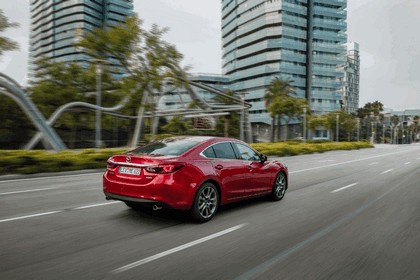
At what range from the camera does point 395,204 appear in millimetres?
8219

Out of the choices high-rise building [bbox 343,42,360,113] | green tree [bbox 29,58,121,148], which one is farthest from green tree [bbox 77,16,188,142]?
high-rise building [bbox 343,42,360,113]

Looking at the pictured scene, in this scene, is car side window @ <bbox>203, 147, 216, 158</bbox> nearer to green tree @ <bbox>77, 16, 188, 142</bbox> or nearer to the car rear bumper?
the car rear bumper

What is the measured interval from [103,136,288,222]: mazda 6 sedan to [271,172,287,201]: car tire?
90 cm

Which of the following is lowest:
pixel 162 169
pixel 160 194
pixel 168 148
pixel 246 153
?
pixel 160 194

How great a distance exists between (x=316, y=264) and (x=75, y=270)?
8.72 feet

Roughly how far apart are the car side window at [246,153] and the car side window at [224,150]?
274 mm

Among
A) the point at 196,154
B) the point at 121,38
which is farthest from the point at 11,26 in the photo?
the point at 196,154

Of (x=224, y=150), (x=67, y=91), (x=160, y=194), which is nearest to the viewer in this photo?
(x=160, y=194)

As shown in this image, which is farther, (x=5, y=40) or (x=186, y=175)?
(x=5, y=40)

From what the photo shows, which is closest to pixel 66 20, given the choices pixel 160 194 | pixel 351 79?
pixel 160 194

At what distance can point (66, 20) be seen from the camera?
116125mm

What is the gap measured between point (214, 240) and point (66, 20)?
413ft

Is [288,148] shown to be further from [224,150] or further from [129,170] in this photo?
[129,170]

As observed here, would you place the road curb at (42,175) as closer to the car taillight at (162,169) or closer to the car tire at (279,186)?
the car taillight at (162,169)
